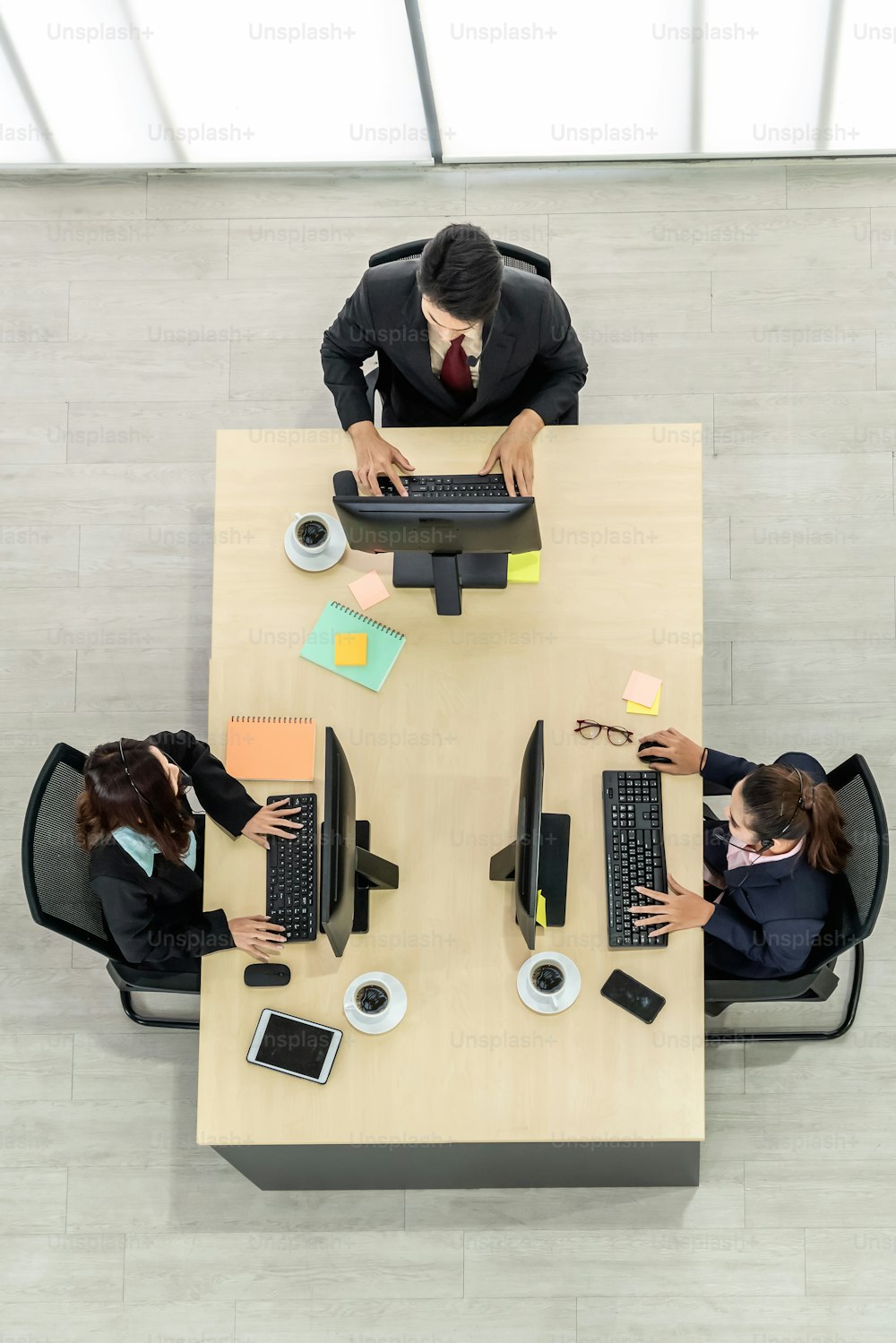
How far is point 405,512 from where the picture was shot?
2.05 metres

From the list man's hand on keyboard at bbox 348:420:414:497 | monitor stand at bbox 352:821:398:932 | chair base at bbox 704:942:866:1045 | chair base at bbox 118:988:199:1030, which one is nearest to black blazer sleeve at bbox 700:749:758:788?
chair base at bbox 704:942:866:1045

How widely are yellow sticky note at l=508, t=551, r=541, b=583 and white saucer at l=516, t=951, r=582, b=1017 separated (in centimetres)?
84

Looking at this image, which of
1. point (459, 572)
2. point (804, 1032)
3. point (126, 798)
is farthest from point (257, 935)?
point (804, 1032)

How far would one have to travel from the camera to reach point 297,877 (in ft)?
7.53

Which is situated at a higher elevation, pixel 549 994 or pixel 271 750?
pixel 271 750

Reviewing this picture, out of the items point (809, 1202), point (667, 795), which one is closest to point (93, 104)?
point (667, 795)

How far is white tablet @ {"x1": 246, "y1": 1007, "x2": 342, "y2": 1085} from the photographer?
217cm

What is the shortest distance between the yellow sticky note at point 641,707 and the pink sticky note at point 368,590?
613 mm

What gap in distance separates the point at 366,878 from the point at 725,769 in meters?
0.82

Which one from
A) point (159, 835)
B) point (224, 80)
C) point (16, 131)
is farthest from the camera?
point (16, 131)

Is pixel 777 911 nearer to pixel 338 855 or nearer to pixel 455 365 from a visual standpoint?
pixel 338 855

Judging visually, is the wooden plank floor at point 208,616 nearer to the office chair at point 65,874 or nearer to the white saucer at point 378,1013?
the office chair at point 65,874

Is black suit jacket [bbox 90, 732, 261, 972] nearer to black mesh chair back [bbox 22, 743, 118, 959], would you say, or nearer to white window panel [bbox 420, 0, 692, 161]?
black mesh chair back [bbox 22, 743, 118, 959]

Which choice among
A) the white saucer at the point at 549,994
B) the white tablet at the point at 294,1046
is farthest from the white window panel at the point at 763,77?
the white tablet at the point at 294,1046
